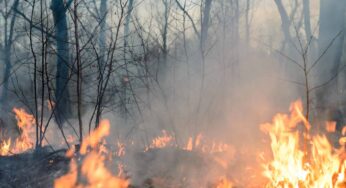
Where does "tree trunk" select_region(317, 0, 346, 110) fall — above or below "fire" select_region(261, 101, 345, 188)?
above

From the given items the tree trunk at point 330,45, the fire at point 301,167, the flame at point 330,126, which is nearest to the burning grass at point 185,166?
the fire at point 301,167

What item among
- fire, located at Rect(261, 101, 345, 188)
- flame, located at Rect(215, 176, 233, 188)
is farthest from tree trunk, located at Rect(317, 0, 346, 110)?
flame, located at Rect(215, 176, 233, 188)

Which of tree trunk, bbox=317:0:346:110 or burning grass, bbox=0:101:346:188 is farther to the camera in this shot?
tree trunk, bbox=317:0:346:110

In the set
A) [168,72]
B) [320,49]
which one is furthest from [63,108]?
[320,49]

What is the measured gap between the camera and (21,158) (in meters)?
5.50

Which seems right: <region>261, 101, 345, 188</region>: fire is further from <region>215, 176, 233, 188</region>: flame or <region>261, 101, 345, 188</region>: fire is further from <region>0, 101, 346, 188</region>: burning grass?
<region>215, 176, 233, 188</region>: flame

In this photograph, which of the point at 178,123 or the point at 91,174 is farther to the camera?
the point at 178,123

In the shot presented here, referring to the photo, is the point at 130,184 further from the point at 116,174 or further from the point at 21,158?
the point at 21,158

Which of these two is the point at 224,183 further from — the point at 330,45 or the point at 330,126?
the point at 330,45

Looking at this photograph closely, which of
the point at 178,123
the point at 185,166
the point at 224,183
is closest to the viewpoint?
the point at 224,183

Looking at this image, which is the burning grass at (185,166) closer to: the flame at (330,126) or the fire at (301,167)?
the fire at (301,167)

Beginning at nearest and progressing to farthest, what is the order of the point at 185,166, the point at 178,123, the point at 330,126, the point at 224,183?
the point at 224,183 → the point at 185,166 → the point at 330,126 → the point at 178,123

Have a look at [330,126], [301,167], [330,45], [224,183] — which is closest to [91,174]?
[224,183]

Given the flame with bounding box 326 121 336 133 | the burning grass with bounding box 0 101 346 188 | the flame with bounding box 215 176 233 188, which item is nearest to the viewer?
the burning grass with bounding box 0 101 346 188
